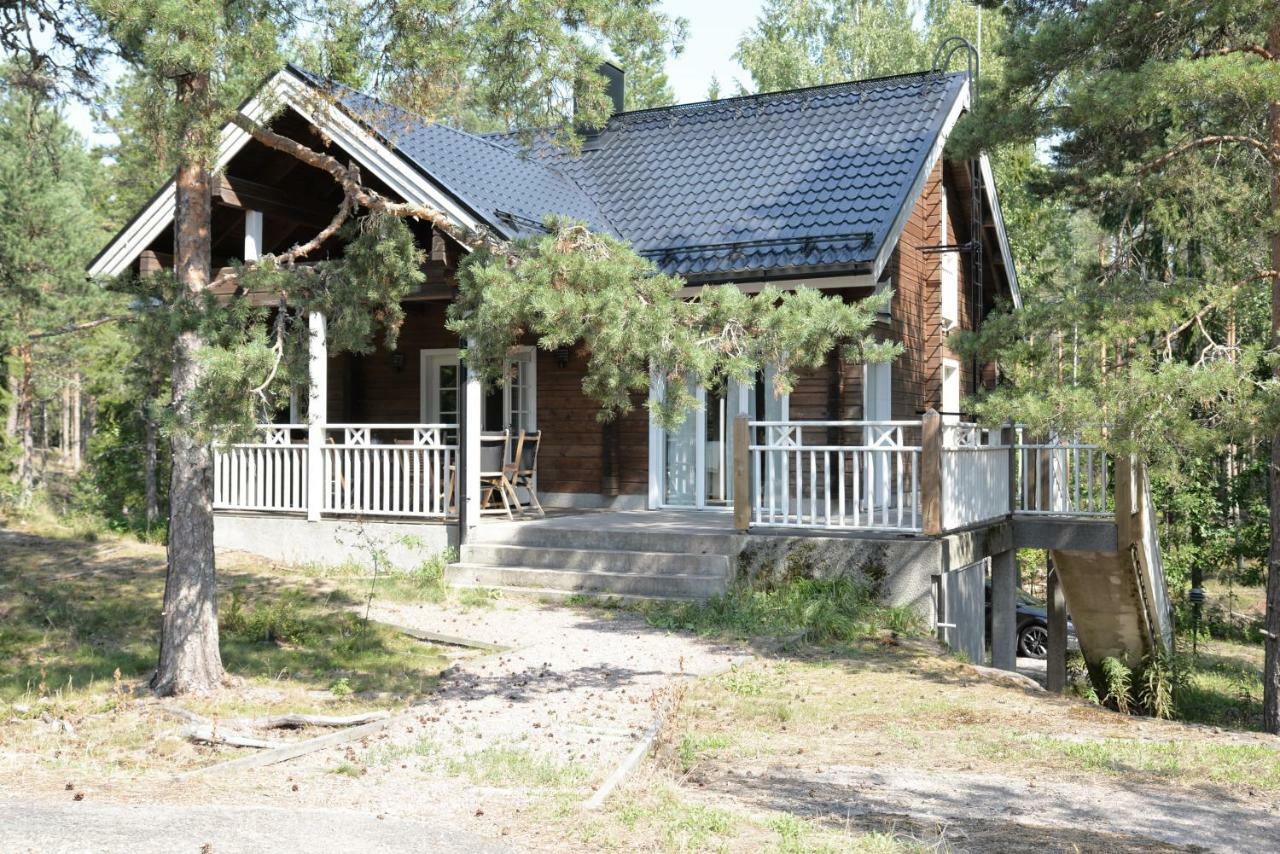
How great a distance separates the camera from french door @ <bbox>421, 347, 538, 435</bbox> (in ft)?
51.2

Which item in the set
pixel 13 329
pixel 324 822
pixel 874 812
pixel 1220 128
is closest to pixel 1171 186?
pixel 1220 128

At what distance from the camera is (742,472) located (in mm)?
11242

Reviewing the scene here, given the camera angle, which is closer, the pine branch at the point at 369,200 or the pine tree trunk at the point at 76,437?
the pine branch at the point at 369,200

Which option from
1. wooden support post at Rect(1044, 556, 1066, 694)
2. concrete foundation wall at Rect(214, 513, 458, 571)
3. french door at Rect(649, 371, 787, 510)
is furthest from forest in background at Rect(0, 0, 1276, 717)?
french door at Rect(649, 371, 787, 510)

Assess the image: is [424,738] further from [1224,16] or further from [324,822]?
[1224,16]

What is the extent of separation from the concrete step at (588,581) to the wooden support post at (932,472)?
6.53ft

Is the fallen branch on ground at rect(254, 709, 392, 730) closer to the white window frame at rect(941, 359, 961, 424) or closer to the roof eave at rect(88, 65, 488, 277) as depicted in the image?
the roof eave at rect(88, 65, 488, 277)

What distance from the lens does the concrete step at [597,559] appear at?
1114 centimetres

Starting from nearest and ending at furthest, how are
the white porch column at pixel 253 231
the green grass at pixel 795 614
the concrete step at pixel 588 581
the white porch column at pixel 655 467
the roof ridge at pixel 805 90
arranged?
the green grass at pixel 795 614, the concrete step at pixel 588 581, the white porch column at pixel 253 231, the white porch column at pixel 655 467, the roof ridge at pixel 805 90

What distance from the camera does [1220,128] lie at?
10.8 metres

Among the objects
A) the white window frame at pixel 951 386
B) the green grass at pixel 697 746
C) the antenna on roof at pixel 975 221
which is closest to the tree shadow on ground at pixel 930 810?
the green grass at pixel 697 746

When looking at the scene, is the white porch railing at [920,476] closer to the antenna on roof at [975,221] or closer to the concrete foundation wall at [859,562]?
the concrete foundation wall at [859,562]

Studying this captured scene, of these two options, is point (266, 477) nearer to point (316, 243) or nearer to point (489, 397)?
point (489, 397)

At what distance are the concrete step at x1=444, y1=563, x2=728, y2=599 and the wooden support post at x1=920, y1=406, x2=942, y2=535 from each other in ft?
6.53
